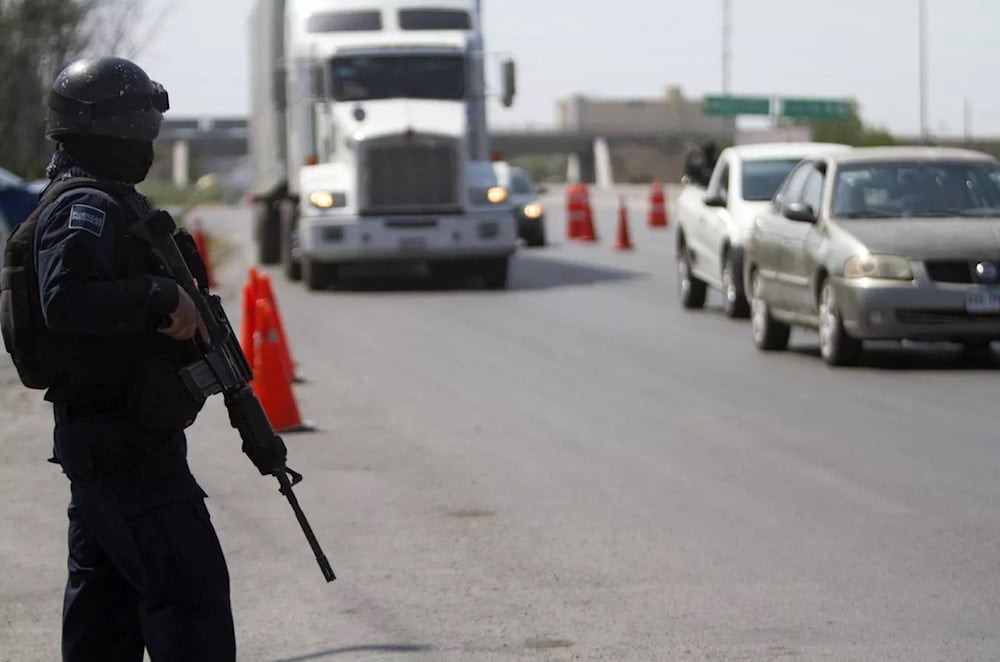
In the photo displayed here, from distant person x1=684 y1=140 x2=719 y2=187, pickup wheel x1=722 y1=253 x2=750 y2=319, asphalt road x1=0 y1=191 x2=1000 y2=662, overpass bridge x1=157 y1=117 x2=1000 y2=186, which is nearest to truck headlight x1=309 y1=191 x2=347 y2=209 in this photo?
distant person x1=684 y1=140 x2=719 y2=187

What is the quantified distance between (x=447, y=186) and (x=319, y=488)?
15.1 metres

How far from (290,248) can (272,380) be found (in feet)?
50.1

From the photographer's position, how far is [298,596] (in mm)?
7484

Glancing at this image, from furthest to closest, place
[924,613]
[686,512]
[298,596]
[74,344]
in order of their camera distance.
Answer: [686,512] < [298,596] < [924,613] < [74,344]

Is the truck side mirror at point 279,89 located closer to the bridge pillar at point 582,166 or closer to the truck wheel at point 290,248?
the truck wheel at point 290,248

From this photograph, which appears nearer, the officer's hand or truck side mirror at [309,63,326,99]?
the officer's hand

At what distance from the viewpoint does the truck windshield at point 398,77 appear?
2520 cm

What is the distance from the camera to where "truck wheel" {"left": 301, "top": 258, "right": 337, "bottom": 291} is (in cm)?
2492

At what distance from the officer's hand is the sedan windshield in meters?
11.5

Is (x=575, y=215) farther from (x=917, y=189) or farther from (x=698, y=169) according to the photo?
(x=917, y=189)

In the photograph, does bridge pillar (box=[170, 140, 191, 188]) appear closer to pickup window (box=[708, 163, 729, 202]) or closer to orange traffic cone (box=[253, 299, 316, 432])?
pickup window (box=[708, 163, 729, 202])

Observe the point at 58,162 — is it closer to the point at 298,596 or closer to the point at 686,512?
the point at 298,596

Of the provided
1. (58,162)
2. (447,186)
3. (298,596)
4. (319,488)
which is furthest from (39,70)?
(58,162)

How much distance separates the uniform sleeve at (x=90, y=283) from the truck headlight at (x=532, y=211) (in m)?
31.4
